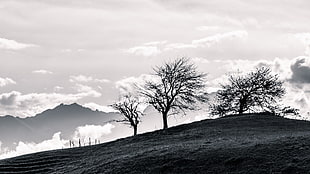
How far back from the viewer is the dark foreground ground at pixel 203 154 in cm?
4184

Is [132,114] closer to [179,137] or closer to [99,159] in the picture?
[179,137]

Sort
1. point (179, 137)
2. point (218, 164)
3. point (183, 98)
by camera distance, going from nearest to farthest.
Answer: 1. point (218, 164)
2. point (179, 137)
3. point (183, 98)

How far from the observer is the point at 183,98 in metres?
93.6

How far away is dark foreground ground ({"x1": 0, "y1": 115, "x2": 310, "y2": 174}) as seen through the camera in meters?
41.8

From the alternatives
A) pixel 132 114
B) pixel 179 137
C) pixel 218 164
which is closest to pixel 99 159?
pixel 179 137

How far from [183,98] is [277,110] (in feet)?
50.3

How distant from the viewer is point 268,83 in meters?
95.9

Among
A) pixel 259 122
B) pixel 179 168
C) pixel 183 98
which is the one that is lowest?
pixel 179 168

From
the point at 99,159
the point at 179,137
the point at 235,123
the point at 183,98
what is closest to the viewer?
the point at 99,159

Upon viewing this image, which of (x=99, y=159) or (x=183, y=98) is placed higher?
(x=183, y=98)

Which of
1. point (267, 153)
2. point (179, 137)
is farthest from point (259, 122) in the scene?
point (267, 153)

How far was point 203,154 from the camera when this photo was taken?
150ft

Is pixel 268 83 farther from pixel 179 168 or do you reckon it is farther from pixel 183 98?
pixel 179 168

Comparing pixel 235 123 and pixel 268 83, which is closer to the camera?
pixel 235 123
